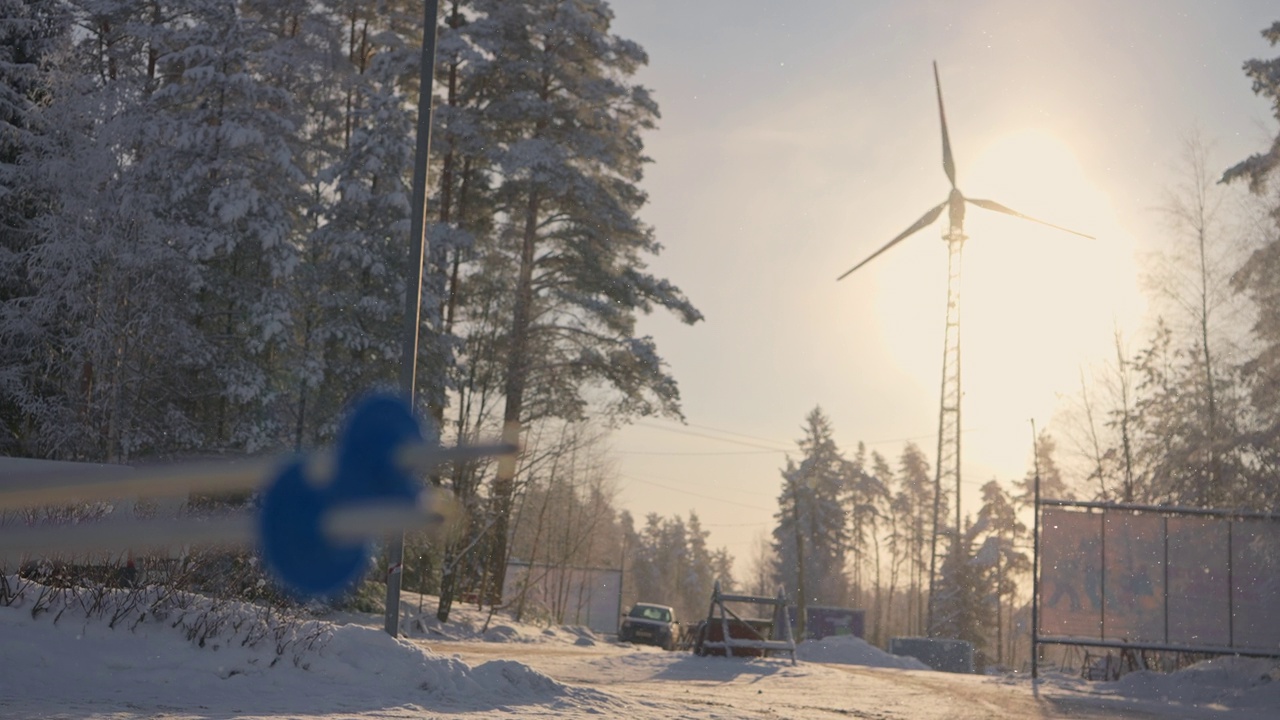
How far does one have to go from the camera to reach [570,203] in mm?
33281

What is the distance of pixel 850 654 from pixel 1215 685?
1851 cm

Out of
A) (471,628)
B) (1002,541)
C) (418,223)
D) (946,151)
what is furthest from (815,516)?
(418,223)

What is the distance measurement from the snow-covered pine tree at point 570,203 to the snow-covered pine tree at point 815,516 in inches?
1688

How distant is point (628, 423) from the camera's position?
107ft

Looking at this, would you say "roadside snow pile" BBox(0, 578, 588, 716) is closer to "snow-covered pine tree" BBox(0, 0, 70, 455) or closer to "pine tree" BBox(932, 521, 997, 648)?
"snow-covered pine tree" BBox(0, 0, 70, 455)

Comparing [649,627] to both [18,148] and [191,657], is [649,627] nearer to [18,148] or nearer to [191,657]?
[18,148]

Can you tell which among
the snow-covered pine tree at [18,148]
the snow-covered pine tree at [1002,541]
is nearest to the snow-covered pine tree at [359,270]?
the snow-covered pine tree at [18,148]

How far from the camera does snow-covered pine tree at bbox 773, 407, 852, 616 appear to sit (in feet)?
266

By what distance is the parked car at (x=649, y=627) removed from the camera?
132 feet

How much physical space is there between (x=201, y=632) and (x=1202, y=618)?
58.7ft

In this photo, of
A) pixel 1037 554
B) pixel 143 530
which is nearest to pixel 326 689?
pixel 143 530

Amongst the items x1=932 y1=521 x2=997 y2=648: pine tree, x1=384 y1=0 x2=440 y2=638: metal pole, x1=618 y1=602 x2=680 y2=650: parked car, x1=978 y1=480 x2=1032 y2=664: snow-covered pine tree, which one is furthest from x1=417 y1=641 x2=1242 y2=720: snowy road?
x1=978 y1=480 x2=1032 y2=664: snow-covered pine tree

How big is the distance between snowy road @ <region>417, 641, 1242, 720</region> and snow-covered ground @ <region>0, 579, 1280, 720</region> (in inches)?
2.6

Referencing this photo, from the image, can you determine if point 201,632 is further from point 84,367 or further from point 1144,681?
point 84,367
